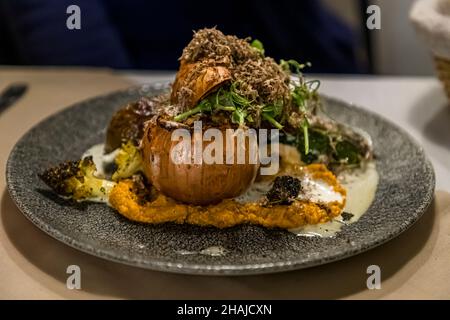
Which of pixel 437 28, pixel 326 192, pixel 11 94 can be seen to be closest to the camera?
pixel 326 192

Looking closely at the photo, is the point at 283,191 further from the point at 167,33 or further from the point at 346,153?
the point at 167,33

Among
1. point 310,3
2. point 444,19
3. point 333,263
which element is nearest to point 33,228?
point 333,263

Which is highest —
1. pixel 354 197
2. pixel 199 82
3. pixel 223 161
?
pixel 199 82

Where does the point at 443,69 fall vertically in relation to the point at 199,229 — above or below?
above

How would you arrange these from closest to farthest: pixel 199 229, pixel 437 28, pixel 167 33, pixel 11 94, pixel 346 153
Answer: pixel 199 229, pixel 346 153, pixel 437 28, pixel 11 94, pixel 167 33

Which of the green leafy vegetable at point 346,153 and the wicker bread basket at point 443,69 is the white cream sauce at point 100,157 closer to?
the green leafy vegetable at point 346,153

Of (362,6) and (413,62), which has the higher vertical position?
(362,6)

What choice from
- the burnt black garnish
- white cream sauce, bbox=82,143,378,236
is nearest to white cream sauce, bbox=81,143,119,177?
white cream sauce, bbox=82,143,378,236

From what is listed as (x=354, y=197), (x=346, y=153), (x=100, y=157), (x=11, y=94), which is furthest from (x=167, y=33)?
(x=354, y=197)
